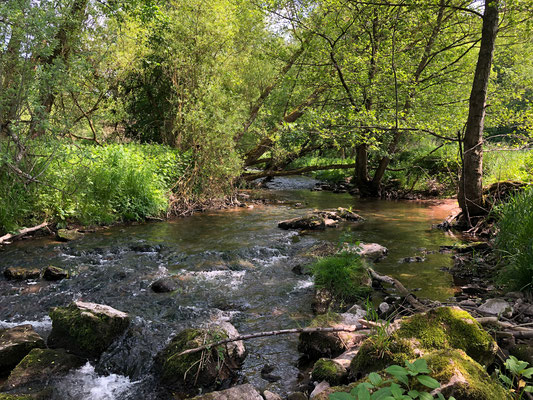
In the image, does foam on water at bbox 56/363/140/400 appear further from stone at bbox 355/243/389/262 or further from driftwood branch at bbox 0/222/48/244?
driftwood branch at bbox 0/222/48/244

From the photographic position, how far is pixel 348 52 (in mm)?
13797

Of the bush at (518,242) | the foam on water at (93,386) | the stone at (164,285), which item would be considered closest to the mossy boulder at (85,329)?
the foam on water at (93,386)

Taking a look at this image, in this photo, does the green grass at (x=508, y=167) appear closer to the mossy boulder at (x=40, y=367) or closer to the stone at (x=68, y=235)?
the mossy boulder at (x=40, y=367)

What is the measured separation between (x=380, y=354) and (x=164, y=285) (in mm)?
4208

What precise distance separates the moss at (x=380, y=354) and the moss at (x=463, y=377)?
352 mm

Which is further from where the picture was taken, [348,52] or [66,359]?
[348,52]

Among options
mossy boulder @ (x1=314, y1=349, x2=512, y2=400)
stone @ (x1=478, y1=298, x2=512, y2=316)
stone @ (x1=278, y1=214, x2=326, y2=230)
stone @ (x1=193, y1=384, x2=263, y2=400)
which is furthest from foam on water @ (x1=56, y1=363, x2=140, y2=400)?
stone @ (x1=278, y1=214, x2=326, y2=230)

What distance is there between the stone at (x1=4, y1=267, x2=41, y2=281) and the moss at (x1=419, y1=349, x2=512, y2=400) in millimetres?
6763

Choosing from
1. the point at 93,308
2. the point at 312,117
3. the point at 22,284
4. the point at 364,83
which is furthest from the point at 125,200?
the point at 364,83

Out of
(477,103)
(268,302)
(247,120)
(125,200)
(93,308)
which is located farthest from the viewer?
(247,120)

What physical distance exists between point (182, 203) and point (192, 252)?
5404 millimetres

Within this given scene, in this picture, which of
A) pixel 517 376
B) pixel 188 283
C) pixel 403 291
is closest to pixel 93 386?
pixel 188 283

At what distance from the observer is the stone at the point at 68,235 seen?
29.5ft

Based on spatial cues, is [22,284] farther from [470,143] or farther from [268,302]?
[470,143]
